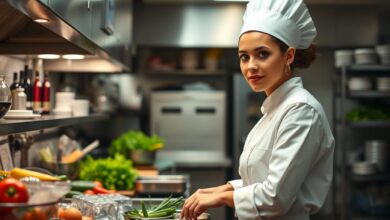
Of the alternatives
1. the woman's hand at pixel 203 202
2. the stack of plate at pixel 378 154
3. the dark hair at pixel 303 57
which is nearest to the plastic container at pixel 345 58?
the stack of plate at pixel 378 154

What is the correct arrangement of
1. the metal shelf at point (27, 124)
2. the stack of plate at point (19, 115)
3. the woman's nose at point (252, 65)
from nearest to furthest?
the metal shelf at point (27, 124) → the woman's nose at point (252, 65) → the stack of plate at point (19, 115)

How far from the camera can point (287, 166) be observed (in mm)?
1778

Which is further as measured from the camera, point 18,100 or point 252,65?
point 18,100

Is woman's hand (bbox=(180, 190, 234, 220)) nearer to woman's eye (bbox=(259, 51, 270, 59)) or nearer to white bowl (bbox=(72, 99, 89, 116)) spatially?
woman's eye (bbox=(259, 51, 270, 59))

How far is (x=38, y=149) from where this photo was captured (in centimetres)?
362

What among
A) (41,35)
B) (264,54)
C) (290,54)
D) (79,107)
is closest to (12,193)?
Result: (264,54)

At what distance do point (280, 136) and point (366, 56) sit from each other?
4189 millimetres

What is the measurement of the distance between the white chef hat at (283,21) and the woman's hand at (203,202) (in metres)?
0.55

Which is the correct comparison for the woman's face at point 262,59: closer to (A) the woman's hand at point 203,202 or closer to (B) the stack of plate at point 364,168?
(A) the woman's hand at point 203,202

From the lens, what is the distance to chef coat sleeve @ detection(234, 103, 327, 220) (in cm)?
178

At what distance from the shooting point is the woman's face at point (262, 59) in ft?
6.21

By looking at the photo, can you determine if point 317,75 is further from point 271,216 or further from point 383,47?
point 271,216

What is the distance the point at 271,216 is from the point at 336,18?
182 inches

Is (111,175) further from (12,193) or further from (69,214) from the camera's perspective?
(12,193)
